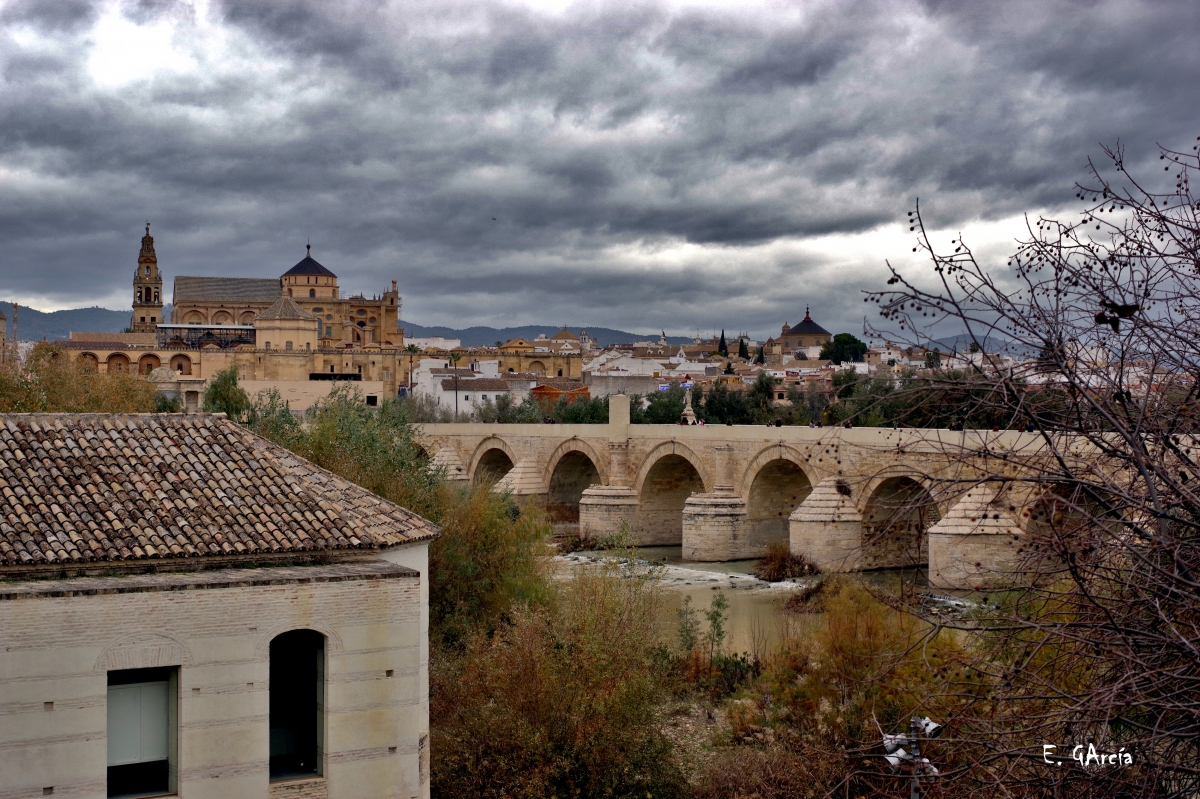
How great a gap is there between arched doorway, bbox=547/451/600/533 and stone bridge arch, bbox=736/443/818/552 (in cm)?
663

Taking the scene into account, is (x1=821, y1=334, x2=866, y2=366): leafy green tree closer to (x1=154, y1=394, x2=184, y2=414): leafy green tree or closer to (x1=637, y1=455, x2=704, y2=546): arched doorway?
(x1=637, y1=455, x2=704, y2=546): arched doorway

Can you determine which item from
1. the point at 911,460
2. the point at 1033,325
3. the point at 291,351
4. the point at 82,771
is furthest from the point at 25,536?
the point at 291,351

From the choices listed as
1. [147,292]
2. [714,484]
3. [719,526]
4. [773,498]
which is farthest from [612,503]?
[147,292]

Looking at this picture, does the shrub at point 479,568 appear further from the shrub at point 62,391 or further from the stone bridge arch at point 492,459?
the stone bridge arch at point 492,459

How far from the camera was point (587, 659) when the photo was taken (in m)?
10.4

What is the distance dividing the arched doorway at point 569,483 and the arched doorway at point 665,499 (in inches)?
110

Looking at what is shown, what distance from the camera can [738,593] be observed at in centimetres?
2156

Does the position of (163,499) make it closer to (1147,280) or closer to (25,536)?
(25,536)

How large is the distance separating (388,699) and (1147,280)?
6.19 meters

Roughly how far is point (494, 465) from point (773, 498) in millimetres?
12093

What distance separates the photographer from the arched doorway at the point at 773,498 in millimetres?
26531

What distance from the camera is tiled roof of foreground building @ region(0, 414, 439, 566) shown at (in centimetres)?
804

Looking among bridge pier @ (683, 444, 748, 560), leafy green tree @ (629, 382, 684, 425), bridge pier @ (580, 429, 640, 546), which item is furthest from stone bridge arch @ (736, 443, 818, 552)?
leafy green tree @ (629, 382, 684, 425)

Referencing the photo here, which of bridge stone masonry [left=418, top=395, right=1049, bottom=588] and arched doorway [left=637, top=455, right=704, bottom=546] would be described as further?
arched doorway [left=637, top=455, right=704, bottom=546]
